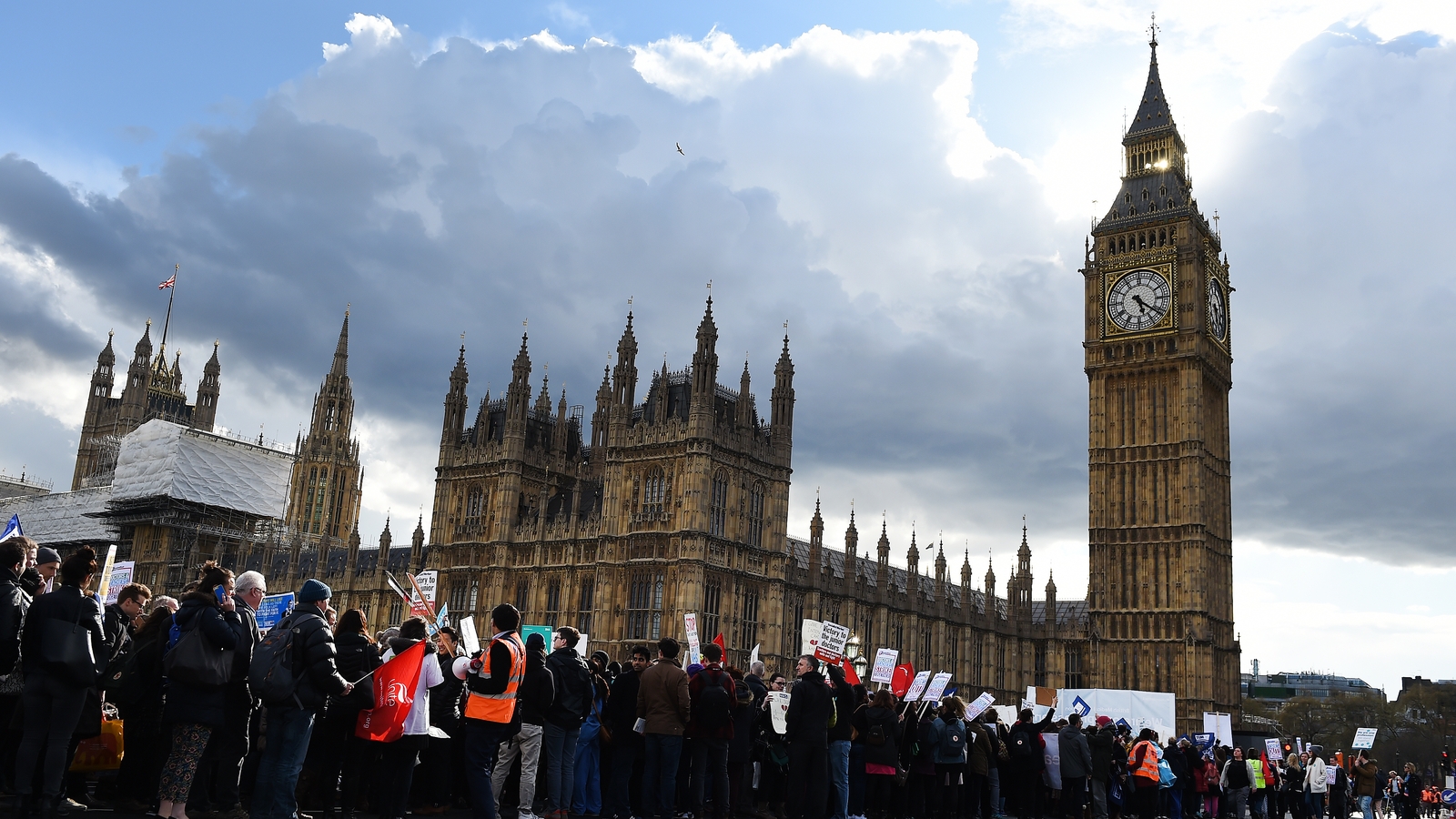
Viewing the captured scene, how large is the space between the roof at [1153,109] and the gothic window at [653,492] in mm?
39868

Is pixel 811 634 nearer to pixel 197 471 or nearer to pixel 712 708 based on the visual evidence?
pixel 712 708

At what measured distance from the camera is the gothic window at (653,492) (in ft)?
148

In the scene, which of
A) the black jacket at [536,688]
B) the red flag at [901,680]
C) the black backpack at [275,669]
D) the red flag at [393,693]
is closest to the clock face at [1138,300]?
the red flag at [901,680]

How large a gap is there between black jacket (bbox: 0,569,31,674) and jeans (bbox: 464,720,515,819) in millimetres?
3639

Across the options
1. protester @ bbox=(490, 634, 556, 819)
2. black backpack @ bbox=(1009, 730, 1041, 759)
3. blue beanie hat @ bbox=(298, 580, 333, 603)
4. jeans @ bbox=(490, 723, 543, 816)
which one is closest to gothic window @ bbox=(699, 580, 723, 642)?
black backpack @ bbox=(1009, 730, 1041, 759)

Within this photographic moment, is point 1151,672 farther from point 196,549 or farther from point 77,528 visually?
point 77,528

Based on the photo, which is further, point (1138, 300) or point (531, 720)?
point (1138, 300)

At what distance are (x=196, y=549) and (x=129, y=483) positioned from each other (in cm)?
561

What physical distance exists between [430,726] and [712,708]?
10.4 ft

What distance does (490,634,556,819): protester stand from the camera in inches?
445

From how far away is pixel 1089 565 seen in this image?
62.1 meters

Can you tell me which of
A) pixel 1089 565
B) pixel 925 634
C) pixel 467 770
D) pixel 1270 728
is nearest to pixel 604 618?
pixel 925 634

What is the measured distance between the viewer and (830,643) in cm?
1847

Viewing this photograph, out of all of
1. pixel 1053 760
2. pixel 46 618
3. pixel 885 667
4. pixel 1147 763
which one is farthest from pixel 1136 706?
pixel 46 618
